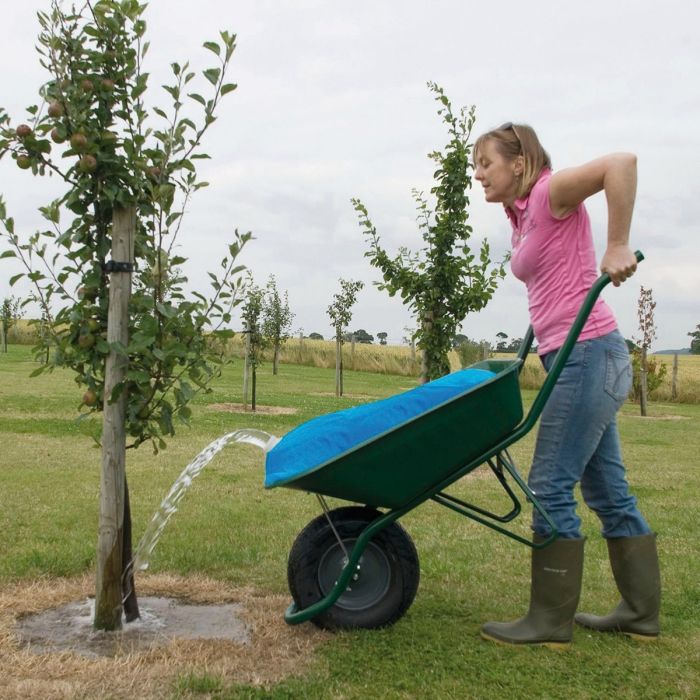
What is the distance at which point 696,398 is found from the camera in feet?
83.4

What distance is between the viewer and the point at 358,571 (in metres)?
3.15

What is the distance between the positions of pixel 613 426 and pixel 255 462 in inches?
204

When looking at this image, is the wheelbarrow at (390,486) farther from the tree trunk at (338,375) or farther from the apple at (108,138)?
the tree trunk at (338,375)

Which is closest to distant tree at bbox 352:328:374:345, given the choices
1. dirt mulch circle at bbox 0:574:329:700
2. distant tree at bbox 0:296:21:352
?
distant tree at bbox 0:296:21:352

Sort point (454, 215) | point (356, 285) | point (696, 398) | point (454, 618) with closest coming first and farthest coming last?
point (454, 618)
point (454, 215)
point (356, 285)
point (696, 398)

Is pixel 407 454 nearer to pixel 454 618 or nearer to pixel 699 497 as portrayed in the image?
pixel 454 618

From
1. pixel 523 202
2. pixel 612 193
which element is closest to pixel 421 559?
pixel 523 202

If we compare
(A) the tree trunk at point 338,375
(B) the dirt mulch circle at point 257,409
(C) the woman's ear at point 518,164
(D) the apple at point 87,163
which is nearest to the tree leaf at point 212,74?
(D) the apple at point 87,163

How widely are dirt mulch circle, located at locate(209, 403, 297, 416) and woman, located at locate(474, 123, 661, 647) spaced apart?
10070mm

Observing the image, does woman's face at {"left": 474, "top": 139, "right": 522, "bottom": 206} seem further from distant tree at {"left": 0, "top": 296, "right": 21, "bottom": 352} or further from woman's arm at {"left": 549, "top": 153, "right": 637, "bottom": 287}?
distant tree at {"left": 0, "top": 296, "right": 21, "bottom": 352}

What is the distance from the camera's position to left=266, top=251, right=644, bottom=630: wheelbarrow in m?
2.75

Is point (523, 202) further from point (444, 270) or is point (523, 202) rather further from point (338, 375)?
point (338, 375)

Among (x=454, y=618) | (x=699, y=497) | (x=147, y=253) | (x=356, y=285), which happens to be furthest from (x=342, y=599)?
(x=356, y=285)

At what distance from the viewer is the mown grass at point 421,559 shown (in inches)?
108
